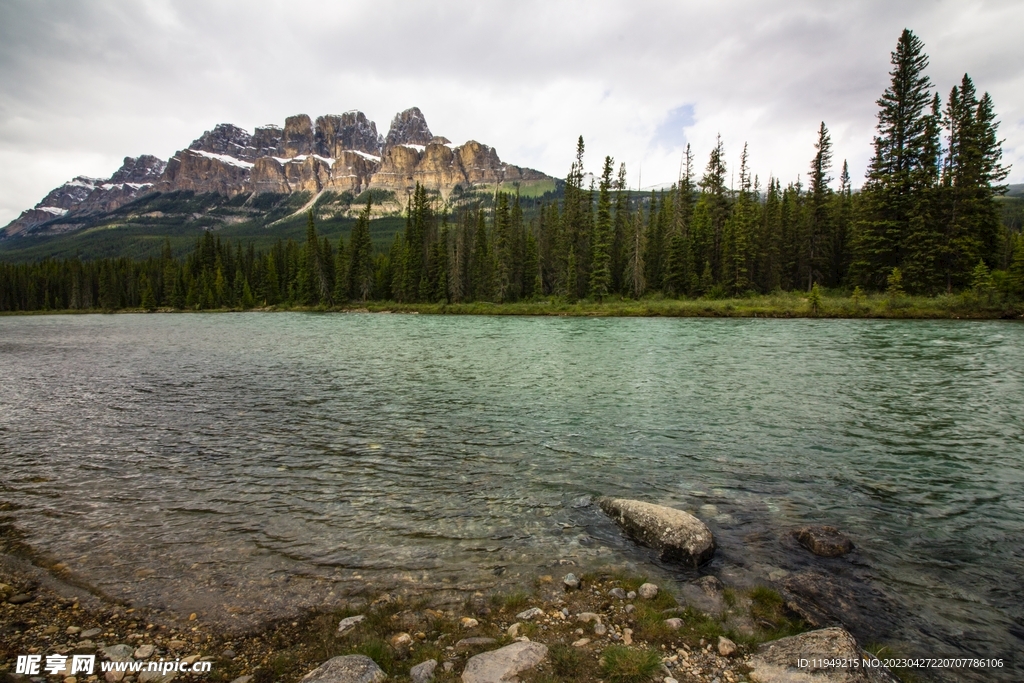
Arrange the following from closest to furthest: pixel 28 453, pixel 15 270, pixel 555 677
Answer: pixel 555 677
pixel 28 453
pixel 15 270

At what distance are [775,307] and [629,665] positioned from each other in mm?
62697

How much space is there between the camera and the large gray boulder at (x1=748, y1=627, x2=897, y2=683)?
14.6 feet

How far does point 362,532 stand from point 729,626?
5.62m

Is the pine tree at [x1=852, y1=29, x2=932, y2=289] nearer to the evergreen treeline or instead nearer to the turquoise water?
the evergreen treeline

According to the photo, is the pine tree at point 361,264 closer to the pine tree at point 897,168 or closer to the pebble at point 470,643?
the pine tree at point 897,168

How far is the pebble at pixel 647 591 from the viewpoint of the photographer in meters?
6.21

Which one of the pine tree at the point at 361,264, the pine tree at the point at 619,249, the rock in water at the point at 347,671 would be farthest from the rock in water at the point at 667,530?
the pine tree at the point at 361,264

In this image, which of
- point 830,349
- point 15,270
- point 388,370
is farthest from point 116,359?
point 15,270

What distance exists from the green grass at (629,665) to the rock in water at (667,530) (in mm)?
2509

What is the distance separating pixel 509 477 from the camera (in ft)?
34.6

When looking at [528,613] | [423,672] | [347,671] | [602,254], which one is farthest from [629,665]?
[602,254]

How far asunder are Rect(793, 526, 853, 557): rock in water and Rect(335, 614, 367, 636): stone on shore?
22.0 feet

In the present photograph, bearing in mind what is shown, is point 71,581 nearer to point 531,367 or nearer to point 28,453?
point 28,453

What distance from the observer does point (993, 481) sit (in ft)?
32.3
